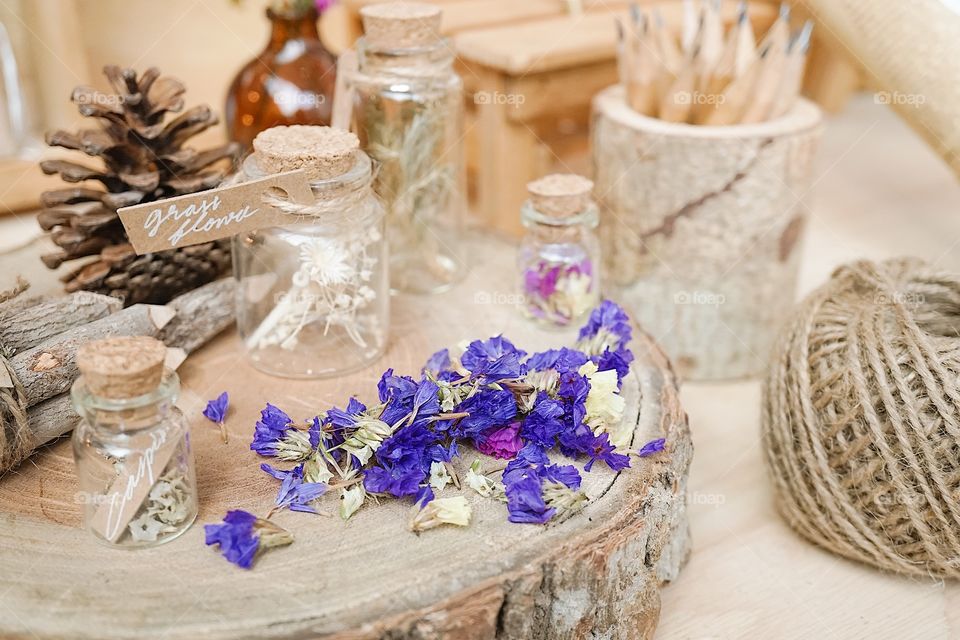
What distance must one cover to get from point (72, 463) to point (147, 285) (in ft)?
0.93

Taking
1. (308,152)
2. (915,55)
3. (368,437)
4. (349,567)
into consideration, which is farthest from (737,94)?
(349,567)

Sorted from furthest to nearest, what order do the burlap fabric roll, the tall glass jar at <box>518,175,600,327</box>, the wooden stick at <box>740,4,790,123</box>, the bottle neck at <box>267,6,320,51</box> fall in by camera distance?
the bottle neck at <box>267,6,320,51</box> < the burlap fabric roll < the wooden stick at <box>740,4,790,123</box> < the tall glass jar at <box>518,175,600,327</box>

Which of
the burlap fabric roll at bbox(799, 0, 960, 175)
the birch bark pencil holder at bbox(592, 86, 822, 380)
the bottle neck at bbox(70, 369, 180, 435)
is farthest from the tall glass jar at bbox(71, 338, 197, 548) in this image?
the burlap fabric roll at bbox(799, 0, 960, 175)

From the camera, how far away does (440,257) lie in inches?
57.5

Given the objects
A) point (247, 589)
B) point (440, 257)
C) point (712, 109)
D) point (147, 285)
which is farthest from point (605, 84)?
point (247, 589)

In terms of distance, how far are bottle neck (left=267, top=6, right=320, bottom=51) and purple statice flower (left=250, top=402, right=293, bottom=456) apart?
2.97 ft

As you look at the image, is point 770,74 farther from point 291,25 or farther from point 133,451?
point 133,451

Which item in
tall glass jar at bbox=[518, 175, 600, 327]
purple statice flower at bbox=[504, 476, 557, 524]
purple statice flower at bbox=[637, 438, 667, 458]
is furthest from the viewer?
tall glass jar at bbox=[518, 175, 600, 327]

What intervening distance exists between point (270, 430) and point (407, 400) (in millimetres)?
154

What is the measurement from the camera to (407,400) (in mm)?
1039

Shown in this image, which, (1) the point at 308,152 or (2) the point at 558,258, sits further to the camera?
(2) the point at 558,258

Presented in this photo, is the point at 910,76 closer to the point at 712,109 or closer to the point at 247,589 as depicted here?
the point at 712,109

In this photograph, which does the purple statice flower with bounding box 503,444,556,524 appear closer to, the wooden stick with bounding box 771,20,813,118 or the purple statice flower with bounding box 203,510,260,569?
the purple statice flower with bounding box 203,510,260,569

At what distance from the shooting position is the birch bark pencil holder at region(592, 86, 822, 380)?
146cm
